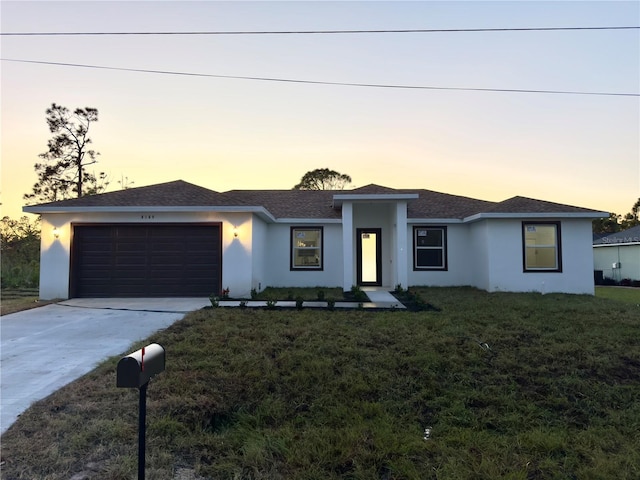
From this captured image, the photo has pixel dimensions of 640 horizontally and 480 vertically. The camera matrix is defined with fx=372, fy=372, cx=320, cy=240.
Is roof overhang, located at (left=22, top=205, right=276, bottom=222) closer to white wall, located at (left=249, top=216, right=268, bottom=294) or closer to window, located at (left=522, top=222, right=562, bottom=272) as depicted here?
white wall, located at (left=249, top=216, right=268, bottom=294)

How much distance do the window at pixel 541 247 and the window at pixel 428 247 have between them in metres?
2.71

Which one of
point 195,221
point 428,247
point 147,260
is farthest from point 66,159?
point 428,247

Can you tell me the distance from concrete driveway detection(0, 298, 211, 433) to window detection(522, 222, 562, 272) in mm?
10459

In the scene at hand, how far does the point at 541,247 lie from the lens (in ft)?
41.3

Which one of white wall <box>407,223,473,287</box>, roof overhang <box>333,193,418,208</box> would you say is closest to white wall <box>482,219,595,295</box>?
white wall <box>407,223,473,287</box>

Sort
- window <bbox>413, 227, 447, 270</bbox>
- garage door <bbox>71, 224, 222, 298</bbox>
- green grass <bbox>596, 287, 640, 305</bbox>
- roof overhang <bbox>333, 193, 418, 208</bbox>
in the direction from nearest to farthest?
garage door <bbox>71, 224, 222, 298</bbox> < roof overhang <bbox>333, 193, 418, 208</bbox> < green grass <bbox>596, 287, 640, 305</bbox> < window <bbox>413, 227, 447, 270</bbox>

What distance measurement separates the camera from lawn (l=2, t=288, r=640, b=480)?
2.73m

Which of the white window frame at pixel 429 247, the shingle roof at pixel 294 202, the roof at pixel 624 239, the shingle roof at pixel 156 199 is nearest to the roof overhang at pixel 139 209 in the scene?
the shingle roof at pixel 156 199

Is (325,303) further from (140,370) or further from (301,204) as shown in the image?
(140,370)

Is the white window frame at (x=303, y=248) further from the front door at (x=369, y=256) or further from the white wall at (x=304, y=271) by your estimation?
the front door at (x=369, y=256)

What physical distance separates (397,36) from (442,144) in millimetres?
5288

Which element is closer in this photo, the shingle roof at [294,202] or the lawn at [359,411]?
the lawn at [359,411]

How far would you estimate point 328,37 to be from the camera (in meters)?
9.65

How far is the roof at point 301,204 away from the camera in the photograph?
10.9 metres
